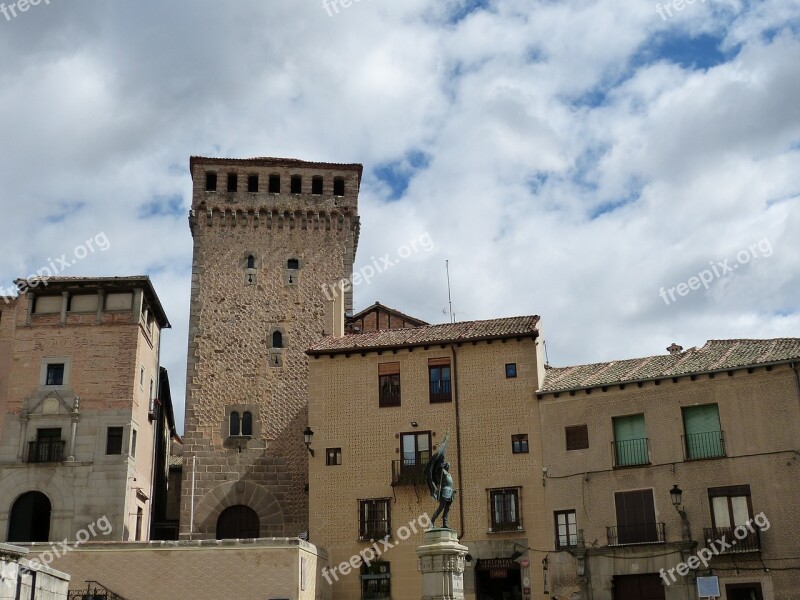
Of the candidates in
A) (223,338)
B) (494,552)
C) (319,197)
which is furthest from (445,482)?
(319,197)

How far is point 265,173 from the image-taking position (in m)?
44.0

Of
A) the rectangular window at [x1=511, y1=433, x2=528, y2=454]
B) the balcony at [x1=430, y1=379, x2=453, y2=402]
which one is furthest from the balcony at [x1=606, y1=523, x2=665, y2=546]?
the balcony at [x1=430, y1=379, x2=453, y2=402]

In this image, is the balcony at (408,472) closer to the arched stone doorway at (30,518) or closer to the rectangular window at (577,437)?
the rectangular window at (577,437)

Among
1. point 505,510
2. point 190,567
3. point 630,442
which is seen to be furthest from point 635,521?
point 190,567

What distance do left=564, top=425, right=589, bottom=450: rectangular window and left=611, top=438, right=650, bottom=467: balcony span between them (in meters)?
0.98

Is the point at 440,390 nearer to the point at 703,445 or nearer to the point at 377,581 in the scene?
the point at 377,581

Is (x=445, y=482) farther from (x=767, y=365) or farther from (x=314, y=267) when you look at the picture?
(x=314, y=267)

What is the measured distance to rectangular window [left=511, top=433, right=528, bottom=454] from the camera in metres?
34.0

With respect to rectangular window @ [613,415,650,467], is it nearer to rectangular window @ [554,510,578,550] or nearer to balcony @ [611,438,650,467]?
balcony @ [611,438,650,467]

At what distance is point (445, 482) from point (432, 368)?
472 inches

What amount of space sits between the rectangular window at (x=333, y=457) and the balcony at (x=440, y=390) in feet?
12.6

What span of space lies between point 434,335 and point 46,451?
14.3m

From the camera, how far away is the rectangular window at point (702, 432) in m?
31.7

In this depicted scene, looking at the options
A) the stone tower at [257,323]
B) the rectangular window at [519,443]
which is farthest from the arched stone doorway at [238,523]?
the rectangular window at [519,443]
